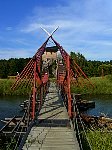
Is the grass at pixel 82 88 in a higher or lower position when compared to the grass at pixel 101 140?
higher

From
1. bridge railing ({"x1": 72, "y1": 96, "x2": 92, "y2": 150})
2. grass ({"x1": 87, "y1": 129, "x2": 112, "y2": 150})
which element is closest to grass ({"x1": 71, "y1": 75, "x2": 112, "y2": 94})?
bridge railing ({"x1": 72, "y1": 96, "x2": 92, "y2": 150})

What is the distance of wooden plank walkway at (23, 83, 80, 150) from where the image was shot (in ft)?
38.2


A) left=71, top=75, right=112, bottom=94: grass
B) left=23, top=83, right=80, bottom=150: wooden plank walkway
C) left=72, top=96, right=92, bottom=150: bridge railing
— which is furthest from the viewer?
left=71, top=75, right=112, bottom=94: grass

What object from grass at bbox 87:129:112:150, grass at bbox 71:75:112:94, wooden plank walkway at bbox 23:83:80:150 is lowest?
grass at bbox 87:129:112:150

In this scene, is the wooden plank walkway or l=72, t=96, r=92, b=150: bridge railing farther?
l=72, t=96, r=92, b=150: bridge railing

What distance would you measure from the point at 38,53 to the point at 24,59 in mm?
64541

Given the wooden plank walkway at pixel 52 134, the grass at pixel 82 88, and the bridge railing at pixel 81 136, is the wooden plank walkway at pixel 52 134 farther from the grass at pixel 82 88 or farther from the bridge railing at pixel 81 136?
the grass at pixel 82 88

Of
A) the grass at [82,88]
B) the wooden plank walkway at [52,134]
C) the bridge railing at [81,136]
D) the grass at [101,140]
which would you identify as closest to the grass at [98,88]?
the grass at [82,88]

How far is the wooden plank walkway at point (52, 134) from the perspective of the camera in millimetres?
11648

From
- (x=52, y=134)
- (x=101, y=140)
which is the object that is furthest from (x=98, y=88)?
(x=52, y=134)

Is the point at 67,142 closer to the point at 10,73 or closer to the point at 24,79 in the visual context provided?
the point at 24,79

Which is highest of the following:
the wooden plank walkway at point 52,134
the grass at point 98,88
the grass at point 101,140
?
the grass at point 98,88

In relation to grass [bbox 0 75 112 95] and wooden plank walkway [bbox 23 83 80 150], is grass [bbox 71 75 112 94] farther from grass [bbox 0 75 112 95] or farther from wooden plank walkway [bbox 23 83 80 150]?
wooden plank walkway [bbox 23 83 80 150]

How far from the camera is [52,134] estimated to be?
1345cm
